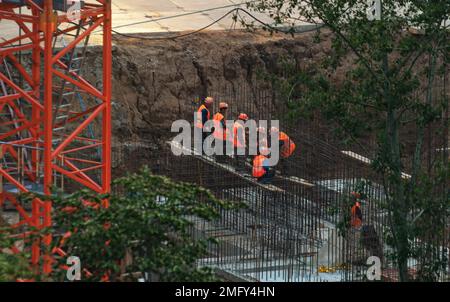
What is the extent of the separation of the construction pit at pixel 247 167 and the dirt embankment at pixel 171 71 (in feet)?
0.09

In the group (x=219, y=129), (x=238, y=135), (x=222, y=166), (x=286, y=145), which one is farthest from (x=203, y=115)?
(x=286, y=145)

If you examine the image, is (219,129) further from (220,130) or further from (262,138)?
(262,138)

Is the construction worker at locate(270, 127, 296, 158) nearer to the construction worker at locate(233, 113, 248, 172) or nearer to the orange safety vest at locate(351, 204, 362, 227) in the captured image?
the construction worker at locate(233, 113, 248, 172)

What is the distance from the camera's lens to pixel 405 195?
56.8 ft

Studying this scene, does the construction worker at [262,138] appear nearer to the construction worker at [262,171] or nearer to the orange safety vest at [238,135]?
the orange safety vest at [238,135]

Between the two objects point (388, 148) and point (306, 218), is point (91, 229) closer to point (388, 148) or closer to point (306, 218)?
point (388, 148)

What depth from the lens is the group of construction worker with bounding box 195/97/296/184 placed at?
2483 cm

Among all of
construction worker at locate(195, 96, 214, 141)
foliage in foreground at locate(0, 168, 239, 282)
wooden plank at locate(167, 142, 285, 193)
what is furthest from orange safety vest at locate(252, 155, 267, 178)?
foliage in foreground at locate(0, 168, 239, 282)

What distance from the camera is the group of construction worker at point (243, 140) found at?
24.8 meters

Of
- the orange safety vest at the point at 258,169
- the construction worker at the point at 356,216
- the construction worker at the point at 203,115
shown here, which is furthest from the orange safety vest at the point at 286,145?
the construction worker at the point at 356,216

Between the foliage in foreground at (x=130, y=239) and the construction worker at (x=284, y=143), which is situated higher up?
the construction worker at (x=284, y=143)

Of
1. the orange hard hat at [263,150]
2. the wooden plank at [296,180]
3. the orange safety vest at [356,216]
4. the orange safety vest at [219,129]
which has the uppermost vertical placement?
the orange safety vest at [219,129]

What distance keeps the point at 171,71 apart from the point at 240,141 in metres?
4.97

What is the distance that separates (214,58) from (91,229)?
18787 mm
